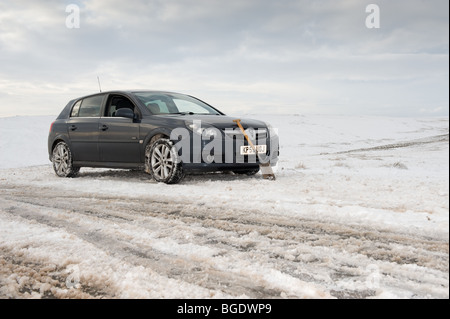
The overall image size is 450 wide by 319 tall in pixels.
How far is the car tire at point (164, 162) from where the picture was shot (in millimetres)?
6848

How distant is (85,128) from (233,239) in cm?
552

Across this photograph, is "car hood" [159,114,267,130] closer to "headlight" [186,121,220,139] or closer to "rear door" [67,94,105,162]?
"headlight" [186,121,220,139]

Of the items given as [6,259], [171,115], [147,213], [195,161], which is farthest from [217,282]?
[171,115]

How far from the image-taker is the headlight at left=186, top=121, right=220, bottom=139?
677 centimetres

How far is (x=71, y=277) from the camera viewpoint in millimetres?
2945

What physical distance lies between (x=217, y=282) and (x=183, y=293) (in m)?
0.26

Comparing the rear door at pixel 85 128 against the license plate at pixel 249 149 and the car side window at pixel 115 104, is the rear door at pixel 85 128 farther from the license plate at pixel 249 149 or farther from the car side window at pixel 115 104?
the license plate at pixel 249 149

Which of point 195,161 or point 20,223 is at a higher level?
point 195,161

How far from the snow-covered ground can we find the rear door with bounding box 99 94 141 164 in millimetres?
670

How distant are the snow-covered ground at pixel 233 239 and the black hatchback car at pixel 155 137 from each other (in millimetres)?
382

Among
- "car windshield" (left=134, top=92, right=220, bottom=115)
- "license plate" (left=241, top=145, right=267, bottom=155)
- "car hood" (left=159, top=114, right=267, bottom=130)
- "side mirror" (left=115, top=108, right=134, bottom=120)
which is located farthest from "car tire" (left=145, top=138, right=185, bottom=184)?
"license plate" (left=241, top=145, right=267, bottom=155)

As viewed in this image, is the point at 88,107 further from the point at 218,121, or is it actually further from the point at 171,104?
the point at 218,121
